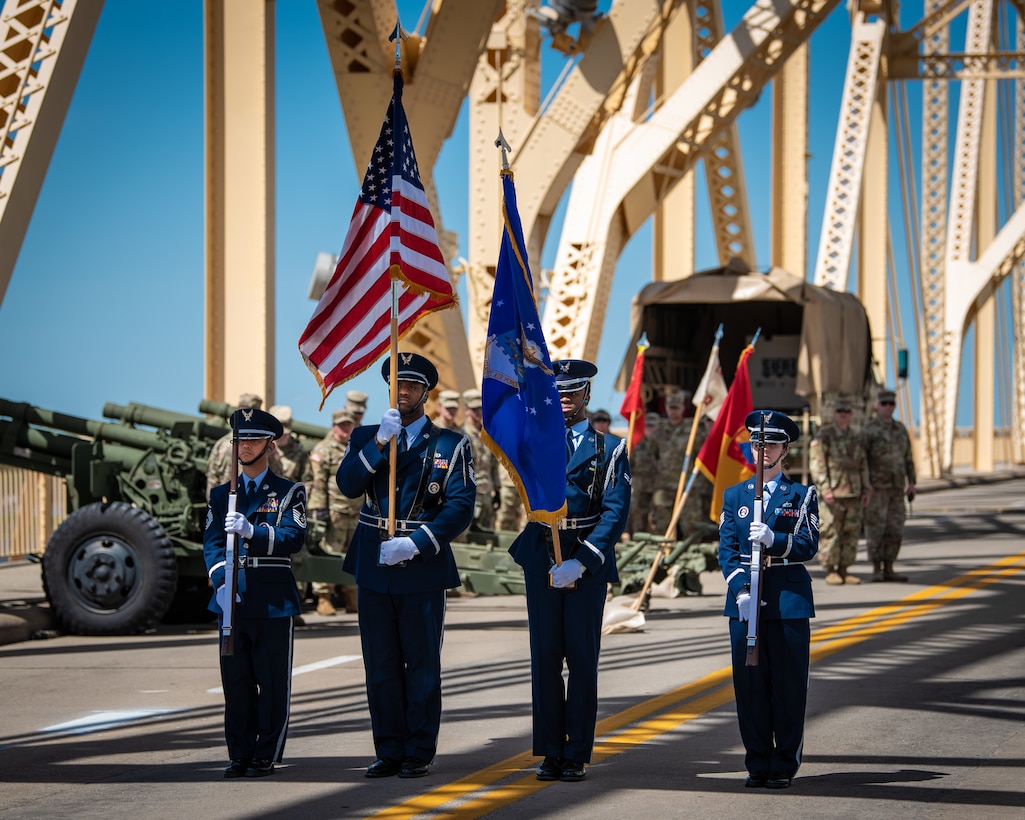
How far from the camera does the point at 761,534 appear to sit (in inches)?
259

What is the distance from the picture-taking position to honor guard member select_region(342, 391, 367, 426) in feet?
44.4

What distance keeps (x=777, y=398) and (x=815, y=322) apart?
6.34ft

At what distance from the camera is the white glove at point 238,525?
6801mm

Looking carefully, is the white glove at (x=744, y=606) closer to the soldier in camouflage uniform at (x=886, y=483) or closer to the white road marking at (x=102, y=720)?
the white road marking at (x=102, y=720)

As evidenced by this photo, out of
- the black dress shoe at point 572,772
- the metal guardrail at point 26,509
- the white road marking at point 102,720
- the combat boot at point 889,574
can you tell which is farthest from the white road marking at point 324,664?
the combat boot at point 889,574

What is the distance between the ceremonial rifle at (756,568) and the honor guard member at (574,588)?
0.56 metres

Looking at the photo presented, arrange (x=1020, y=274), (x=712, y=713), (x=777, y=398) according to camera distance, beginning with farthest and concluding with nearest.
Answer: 1. (x=1020, y=274)
2. (x=777, y=398)
3. (x=712, y=713)

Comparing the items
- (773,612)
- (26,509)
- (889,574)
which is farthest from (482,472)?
(773,612)

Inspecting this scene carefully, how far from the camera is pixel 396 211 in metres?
7.57

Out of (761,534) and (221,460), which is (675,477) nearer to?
(221,460)

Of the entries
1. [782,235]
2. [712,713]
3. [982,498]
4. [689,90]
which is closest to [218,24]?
[689,90]

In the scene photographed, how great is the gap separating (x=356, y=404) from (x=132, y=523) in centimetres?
251

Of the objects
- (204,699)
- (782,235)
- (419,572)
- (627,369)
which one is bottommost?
(204,699)

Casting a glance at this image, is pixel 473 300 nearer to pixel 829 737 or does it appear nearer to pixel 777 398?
pixel 777 398
